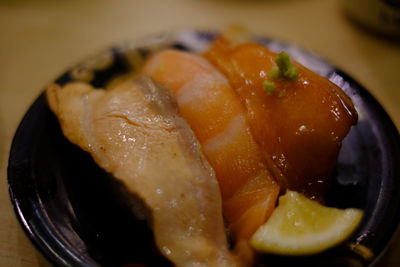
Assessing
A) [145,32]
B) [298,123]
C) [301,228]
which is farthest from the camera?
[145,32]

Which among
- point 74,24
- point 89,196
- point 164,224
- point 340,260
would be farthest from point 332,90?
point 74,24

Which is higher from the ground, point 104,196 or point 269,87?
point 269,87

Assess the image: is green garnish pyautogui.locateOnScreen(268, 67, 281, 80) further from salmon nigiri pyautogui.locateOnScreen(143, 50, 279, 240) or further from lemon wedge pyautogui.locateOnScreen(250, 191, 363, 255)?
lemon wedge pyautogui.locateOnScreen(250, 191, 363, 255)

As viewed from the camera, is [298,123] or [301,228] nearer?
[301,228]

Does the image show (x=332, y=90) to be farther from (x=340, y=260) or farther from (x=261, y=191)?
(x=340, y=260)

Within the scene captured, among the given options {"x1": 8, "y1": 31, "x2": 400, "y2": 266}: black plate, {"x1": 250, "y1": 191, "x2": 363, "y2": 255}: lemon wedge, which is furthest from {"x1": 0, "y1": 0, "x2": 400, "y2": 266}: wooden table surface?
{"x1": 250, "y1": 191, "x2": 363, "y2": 255}: lemon wedge

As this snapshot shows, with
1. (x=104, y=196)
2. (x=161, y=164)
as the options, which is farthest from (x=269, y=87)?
(x=104, y=196)

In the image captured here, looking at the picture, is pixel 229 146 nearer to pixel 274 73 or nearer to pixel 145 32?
pixel 274 73
